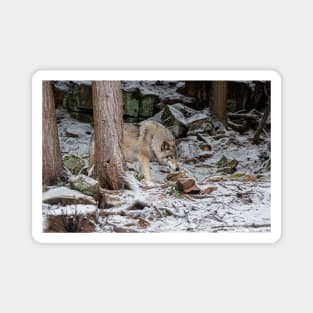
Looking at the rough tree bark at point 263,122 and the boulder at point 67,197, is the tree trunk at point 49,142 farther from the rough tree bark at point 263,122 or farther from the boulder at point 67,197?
the rough tree bark at point 263,122

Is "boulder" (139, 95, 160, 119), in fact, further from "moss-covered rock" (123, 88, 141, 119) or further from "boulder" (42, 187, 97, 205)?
"boulder" (42, 187, 97, 205)

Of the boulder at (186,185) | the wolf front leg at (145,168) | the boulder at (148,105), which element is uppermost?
the boulder at (148,105)

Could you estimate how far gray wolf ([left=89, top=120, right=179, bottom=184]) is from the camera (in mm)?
6535

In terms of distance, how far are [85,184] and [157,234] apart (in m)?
0.58

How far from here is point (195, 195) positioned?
6.53 m

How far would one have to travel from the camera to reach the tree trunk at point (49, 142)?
6449 mm

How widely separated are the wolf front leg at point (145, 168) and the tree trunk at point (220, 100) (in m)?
0.55

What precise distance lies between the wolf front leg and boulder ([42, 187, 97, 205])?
0.38 m
